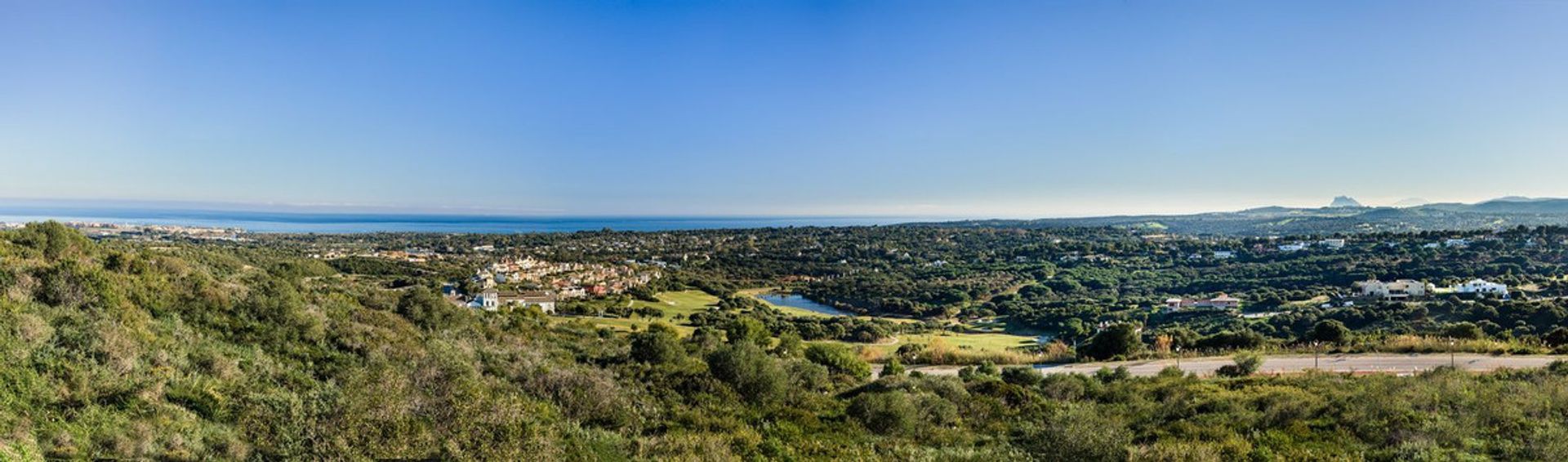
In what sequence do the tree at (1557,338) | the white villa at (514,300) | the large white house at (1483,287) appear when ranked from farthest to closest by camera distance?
the white villa at (514,300), the large white house at (1483,287), the tree at (1557,338)

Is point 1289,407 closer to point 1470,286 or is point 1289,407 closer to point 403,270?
point 1470,286

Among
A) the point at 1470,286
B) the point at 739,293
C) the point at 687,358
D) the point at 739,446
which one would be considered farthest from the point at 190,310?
the point at 1470,286

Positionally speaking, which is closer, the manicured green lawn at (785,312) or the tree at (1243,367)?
the tree at (1243,367)

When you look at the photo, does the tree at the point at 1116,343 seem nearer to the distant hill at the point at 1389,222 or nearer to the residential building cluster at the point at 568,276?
the residential building cluster at the point at 568,276

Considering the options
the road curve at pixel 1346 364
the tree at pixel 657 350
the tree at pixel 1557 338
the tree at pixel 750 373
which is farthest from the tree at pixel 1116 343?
the tree at pixel 657 350

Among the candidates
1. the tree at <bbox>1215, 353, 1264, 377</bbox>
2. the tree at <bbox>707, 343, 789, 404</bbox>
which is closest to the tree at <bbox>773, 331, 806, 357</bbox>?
the tree at <bbox>707, 343, 789, 404</bbox>
